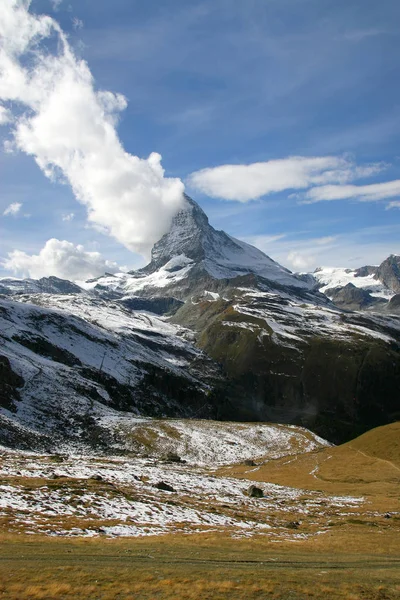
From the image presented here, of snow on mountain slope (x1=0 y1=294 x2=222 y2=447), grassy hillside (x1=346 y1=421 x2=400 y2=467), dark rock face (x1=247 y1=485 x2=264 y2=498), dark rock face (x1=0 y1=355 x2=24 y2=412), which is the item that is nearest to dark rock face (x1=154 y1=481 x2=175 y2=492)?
dark rock face (x1=247 y1=485 x2=264 y2=498)

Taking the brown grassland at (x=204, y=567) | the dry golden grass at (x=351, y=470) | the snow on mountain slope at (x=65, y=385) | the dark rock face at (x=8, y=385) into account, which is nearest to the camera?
the brown grassland at (x=204, y=567)

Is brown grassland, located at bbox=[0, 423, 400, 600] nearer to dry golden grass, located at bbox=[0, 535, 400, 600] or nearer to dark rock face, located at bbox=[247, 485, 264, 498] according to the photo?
Answer: dry golden grass, located at bbox=[0, 535, 400, 600]

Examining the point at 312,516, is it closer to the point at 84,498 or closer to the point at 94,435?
the point at 84,498

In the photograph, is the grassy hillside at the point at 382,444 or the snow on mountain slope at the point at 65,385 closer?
the grassy hillside at the point at 382,444

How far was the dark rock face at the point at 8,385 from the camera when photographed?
88438 mm

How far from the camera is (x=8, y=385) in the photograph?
95312 mm

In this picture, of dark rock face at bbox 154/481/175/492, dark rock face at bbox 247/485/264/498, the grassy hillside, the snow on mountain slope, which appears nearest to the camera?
dark rock face at bbox 154/481/175/492

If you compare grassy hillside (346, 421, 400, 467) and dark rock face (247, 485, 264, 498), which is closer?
dark rock face (247, 485, 264, 498)

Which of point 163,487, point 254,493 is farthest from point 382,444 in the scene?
→ point 163,487

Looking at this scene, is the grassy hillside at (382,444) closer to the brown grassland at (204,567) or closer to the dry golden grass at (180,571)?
the brown grassland at (204,567)

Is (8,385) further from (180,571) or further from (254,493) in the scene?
(180,571)

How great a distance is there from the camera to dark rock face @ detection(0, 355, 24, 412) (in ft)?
290

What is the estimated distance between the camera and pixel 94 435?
8869 cm

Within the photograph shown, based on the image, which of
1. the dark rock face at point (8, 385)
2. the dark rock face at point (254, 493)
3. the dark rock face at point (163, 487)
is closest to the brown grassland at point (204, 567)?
the dark rock face at point (254, 493)
